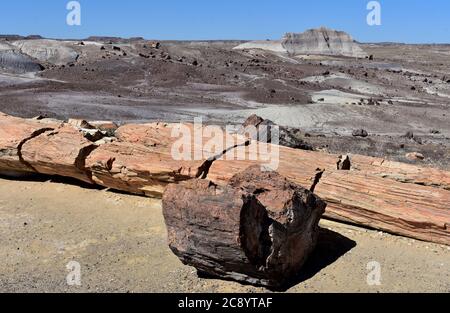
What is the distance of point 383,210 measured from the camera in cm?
753

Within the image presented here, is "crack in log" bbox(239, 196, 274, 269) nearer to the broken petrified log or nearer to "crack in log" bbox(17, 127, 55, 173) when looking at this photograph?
the broken petrified log

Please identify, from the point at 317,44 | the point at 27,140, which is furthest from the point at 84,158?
the point at 317,44

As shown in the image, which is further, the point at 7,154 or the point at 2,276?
the point at 7,154

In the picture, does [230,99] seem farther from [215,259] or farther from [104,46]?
[215,259]

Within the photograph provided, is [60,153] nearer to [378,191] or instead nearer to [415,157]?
[378,191]

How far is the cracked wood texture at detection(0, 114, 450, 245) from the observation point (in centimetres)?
742

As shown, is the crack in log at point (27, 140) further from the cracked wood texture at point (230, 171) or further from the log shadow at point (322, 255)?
the log shadow at point (322, 255)

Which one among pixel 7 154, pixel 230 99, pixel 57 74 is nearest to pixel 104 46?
pixel 57 74

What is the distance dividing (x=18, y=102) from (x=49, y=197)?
631 inches

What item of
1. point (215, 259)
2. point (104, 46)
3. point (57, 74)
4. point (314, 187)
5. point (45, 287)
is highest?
point (104, 46)

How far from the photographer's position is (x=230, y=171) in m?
8.54

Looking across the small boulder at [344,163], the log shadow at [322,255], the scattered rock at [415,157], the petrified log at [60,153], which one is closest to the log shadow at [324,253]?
the log shadow at [322,255]

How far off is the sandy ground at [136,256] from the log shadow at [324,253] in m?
0.01

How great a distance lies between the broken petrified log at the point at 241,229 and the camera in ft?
19.4
